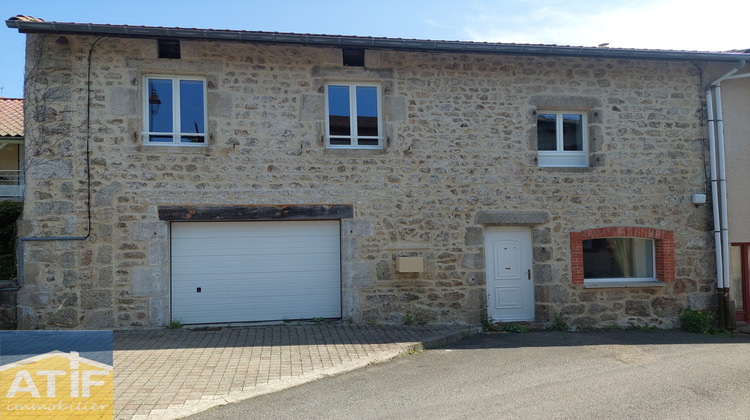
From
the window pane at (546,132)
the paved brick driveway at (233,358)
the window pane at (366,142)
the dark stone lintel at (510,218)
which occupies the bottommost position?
the paved brick driveway at (233,358)

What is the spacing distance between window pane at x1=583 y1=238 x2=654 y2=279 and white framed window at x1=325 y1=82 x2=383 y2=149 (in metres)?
4.07

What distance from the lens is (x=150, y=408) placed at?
4578 mm

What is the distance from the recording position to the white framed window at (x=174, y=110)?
8.06 m

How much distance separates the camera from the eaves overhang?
732 centimetres

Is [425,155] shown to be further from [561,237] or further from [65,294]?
[65,294]

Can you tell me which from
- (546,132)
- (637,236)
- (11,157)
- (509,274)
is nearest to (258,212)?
(509,274)

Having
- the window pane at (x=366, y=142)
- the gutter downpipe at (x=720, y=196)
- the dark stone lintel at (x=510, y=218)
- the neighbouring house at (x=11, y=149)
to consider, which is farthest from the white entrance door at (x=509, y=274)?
the neighbouring house at (x=11, y=149)

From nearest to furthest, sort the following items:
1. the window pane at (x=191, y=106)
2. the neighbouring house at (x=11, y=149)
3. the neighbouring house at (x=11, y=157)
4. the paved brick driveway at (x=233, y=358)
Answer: the paved brick driveway at (x=233, y=358)
the window pane at (x=191, y=106)
the neighbouring house at (x=11, y=149)
the neighbouring house at (x=11, y=157)

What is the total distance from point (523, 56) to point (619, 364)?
16.7ft

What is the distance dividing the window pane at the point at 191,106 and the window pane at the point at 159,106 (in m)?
0.19

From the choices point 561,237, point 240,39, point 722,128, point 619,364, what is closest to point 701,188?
point 722,128

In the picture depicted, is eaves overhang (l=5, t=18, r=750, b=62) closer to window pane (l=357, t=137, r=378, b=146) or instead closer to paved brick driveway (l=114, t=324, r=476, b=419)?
window pane (l=357, t=137, r=378, b=146)

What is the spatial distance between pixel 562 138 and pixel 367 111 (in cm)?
346

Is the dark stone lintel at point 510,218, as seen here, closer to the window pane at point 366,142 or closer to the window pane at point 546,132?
the window pane at point 546,132
